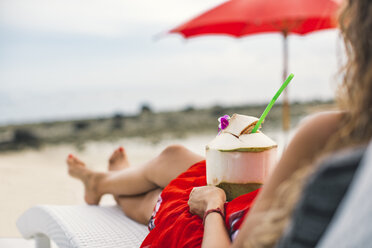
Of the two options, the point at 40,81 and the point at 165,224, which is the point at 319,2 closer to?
the point at 165,224

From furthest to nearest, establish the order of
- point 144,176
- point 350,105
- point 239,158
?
point 144,176
point 239,158
point 350,105

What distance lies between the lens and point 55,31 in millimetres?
18734

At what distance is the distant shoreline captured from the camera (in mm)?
11711

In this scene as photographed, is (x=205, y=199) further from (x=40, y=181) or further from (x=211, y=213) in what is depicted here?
(x=40, y=181)

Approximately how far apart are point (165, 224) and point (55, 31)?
18.9 metres

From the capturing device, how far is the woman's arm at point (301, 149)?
77cm

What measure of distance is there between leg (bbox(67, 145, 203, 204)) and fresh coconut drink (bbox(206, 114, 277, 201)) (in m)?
0.56

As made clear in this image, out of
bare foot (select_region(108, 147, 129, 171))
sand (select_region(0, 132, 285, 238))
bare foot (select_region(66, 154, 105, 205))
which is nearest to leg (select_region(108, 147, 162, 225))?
bare foot (select_region(66, 154, 105, 205))

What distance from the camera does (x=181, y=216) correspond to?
1.36 meters

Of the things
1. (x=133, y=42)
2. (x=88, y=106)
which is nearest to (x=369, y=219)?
(x=88, y=106)

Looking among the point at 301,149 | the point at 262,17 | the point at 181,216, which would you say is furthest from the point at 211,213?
the point at 262,17

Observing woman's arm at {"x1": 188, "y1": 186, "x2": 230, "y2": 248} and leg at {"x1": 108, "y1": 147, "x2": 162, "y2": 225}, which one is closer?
woman's arm at {"x1": 188, "y1": 186, "x2": 230, "y2": 248}

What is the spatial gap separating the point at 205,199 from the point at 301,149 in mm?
563

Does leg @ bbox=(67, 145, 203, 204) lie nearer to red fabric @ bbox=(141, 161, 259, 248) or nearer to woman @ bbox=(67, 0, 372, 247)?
red fabric @ bbox=(141, 161, 259, 248)
